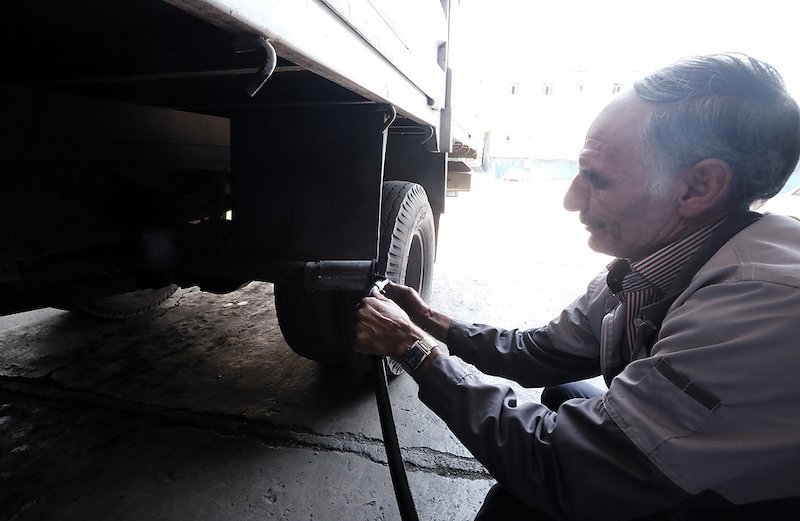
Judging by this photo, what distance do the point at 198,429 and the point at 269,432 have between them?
293mm

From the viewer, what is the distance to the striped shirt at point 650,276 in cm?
94

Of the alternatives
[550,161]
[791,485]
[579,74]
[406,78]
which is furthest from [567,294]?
[579,74]

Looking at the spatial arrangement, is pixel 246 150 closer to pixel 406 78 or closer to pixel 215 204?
pixel 215 204

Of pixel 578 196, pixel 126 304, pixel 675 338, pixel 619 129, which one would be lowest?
pixel 126 304

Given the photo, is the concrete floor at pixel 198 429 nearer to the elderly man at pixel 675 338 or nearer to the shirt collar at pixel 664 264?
the elderly man at pixel 675 338

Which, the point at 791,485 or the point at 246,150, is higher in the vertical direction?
the point at 246,150

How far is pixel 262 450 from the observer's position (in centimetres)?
167

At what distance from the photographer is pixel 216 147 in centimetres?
214

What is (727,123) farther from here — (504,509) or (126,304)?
(126,304)

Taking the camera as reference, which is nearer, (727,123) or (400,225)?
(727,123)

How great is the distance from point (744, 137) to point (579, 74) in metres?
21.8

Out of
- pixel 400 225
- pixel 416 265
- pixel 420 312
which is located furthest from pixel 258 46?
pixel 416 265

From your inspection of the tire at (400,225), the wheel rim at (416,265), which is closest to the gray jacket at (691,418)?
the tire at (400,225)

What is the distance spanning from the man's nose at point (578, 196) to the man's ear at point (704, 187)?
20 cm
